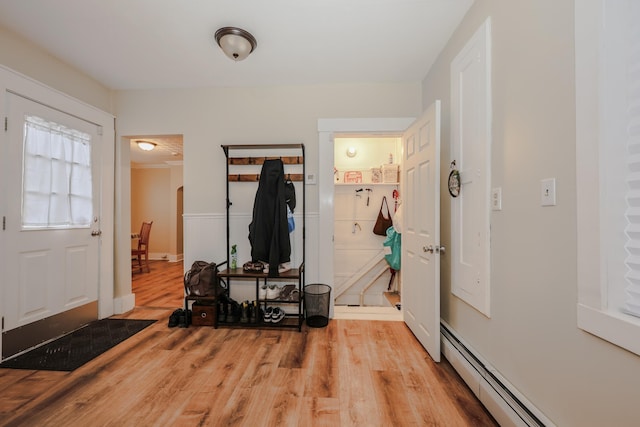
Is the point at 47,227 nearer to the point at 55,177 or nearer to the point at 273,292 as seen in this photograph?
the point at 55,177

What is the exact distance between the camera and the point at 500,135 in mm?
1511

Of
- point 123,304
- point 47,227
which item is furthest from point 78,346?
point 47,227

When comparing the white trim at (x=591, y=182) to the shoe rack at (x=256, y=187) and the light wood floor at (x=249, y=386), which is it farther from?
the shoe rack at (x=256, y=187)

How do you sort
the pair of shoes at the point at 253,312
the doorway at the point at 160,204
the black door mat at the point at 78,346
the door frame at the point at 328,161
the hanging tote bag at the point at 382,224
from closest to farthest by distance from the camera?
the black door mat at the point at 78,346
the pair of shoes at the point at 253,312
the door frame at the point at 328,161
the hanging tote bag at the point at 382,224
the doorway at the point at 160,204

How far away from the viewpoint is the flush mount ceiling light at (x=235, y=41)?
2.03 meters

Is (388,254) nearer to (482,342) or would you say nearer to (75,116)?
(482,342)

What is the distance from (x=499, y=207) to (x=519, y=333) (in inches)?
25.7

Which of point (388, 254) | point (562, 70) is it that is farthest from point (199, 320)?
point (562, 70)

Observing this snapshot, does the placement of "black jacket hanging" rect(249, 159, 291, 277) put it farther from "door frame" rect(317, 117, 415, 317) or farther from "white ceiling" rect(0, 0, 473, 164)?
"white ceiling" rect(0, 0, 473, 164)

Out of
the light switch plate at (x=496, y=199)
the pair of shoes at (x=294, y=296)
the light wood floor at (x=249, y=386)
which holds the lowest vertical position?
the light wood floor at (x=249, y=386)

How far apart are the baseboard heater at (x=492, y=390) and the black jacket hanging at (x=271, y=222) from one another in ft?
5.14

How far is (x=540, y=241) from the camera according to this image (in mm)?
1229

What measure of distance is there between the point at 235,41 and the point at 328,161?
1.33 metres

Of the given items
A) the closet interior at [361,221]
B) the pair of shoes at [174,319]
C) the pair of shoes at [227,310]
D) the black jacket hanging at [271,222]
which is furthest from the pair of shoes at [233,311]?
the closet interior at [361,221]
